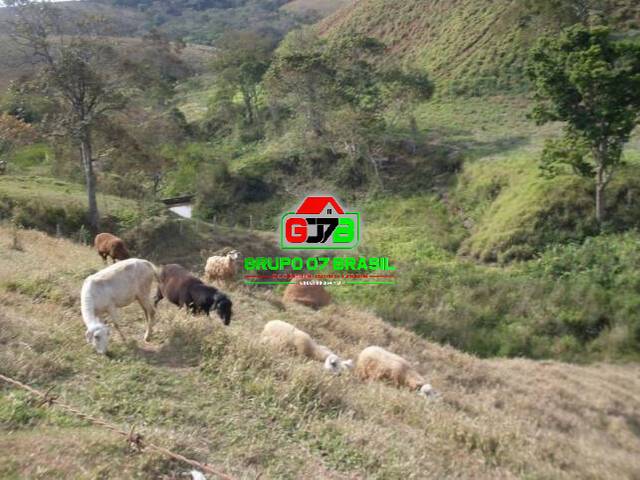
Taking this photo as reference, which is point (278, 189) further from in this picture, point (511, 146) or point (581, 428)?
point (581, 428)

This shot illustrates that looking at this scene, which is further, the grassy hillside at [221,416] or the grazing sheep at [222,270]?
the grazing sheep at [222,270]

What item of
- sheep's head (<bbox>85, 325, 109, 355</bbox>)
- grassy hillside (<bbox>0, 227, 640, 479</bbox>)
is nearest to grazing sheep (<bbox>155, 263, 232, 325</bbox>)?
grassy hillside (<bbox>0, 227, 640, 479</bbox>)

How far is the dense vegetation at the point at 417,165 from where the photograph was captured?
1798 cm

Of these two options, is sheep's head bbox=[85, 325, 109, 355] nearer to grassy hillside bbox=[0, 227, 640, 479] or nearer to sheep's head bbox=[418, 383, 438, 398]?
grassy hillside bbox=[0, 227, 640, 479]

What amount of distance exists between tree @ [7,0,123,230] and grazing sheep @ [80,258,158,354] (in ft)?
39.9

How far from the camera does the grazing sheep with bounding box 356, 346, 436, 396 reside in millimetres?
9828

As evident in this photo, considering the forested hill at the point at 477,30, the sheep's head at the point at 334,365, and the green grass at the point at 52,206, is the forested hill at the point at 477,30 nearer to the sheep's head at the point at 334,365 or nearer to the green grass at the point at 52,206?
the green grass at the point at 52,206

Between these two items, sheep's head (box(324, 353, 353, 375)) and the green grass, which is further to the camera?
the green grass

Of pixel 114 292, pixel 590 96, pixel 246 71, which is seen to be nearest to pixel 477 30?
pixel 246 71

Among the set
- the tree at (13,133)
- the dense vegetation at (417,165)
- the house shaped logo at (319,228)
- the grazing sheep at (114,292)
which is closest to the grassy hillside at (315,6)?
the dense vegetation at (417,165)

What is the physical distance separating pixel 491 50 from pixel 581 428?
32.5 meters

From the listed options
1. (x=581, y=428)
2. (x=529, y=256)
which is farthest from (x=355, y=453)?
(x=529, y=256)

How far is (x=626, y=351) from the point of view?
16.0 m

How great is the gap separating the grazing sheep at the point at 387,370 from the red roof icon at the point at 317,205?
1597 centimetres
